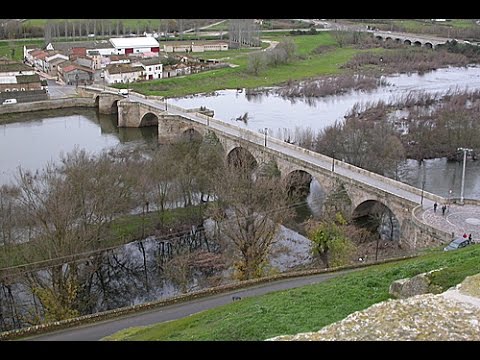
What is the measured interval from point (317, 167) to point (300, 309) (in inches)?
467

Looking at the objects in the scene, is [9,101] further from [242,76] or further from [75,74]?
[242,76]

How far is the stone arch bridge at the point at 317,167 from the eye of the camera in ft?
53.9

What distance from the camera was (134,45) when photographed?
168ft

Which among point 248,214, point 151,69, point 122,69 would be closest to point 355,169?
point 248,214

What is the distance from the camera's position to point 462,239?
1378 centimetres

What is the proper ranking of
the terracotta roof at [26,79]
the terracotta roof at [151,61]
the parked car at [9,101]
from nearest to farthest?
the parked car at [9,101], the terracotta roof at [26,79], the terracotta roof at [151,61]

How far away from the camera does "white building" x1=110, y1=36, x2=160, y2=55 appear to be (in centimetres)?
5072

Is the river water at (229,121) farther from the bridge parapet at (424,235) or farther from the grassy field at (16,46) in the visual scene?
the grassy field at (16,46)

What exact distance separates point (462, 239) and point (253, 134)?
40.2 ft

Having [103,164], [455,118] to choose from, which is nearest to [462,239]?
[103,164]

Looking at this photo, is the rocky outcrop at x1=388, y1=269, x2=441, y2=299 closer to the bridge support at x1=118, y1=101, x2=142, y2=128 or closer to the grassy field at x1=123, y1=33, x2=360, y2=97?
the bridge support at x1=118, y1=101, x2=142, y2=128

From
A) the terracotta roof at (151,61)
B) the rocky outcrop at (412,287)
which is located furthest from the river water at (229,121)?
the rocky outcrop at (412,287)

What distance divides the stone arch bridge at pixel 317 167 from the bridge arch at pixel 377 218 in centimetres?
5
